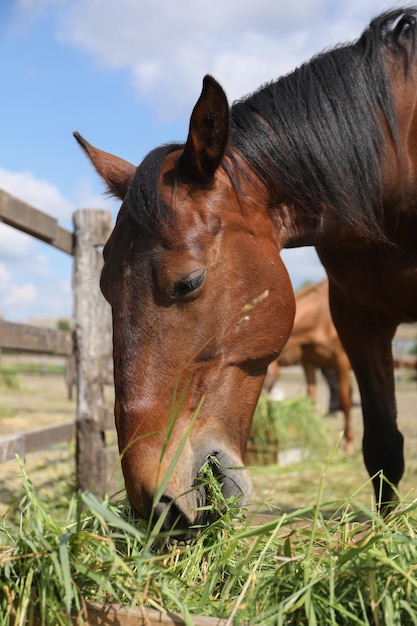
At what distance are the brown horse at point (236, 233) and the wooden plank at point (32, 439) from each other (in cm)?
166

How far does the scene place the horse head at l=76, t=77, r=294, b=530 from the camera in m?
1.77

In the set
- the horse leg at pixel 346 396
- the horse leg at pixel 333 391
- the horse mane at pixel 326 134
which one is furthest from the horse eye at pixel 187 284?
the horse leg at pixel 333 391

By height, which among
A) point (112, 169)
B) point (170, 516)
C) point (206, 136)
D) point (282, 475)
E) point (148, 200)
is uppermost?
point (112, 169)

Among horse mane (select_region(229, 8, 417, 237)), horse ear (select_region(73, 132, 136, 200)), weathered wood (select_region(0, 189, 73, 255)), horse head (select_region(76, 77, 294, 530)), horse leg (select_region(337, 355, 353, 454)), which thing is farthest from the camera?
horse leg (select_region(337, 355, 353, 454))

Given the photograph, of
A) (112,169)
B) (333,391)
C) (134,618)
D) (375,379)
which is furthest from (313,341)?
(134,618)

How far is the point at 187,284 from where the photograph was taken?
1.93 metres

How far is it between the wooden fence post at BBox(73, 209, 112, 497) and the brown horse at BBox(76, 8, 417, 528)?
190cm

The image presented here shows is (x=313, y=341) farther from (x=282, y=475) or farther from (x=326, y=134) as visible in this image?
(x=326, y=134)

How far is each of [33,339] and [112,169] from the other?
80.7 inches

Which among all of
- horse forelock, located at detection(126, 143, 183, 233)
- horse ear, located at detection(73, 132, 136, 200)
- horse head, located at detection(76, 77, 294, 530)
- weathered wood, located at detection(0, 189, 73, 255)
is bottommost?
horse head, located at detection(76, 77, 294, 530)

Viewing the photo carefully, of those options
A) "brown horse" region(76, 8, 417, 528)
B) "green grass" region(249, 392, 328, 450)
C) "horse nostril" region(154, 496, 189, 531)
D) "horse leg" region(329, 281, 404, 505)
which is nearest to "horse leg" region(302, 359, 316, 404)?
"green grass" region(249, 392, 328, 450)

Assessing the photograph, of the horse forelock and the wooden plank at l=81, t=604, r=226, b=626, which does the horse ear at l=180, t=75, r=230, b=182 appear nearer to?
the horse forelock

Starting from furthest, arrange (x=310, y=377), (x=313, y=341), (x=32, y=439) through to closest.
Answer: (x=310, y=377) < (x=313, y=341) < (x=32, y=439)

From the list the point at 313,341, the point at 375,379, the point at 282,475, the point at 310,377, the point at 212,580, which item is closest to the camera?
the point at 212,580
